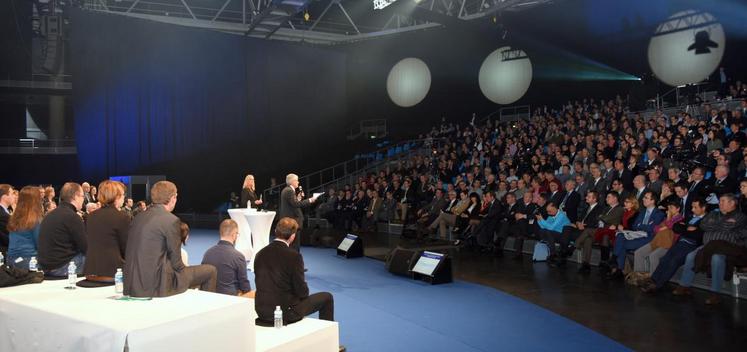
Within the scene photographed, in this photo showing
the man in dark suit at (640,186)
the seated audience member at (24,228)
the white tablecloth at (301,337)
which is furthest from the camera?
the man in dark suit at (640,186)

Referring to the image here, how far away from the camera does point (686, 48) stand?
13.5 meters

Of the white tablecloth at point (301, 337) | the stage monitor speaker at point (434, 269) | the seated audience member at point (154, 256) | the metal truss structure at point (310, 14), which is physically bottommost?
the stage monitor speaker at point (434, 269)

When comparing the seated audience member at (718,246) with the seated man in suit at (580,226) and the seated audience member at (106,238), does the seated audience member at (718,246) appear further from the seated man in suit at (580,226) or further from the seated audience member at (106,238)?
the seated audience member at (106,238)

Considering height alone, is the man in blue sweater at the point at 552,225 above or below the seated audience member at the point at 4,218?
below

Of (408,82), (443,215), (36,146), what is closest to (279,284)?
(443,215)

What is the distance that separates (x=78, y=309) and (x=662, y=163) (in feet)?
27.9

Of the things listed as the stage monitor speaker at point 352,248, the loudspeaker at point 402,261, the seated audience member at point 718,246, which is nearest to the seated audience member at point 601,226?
the seated audience member at point 718,246

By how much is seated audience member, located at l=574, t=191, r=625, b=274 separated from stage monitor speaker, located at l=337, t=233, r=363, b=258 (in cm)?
332

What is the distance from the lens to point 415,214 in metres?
11.9

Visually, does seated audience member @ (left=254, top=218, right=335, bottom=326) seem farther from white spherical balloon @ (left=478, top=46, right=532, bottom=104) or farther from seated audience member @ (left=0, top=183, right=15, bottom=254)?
white spherical balloon @ (left=478, top=46, right=532, bottom=104)

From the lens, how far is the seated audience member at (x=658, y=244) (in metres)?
6.37

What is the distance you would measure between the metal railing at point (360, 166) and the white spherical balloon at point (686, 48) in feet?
19.8

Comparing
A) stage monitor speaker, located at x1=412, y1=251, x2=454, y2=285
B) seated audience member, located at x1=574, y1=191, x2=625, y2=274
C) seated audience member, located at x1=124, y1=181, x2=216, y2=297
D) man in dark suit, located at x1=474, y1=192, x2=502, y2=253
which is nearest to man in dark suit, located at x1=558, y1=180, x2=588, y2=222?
seated audience member, located at x1=574, y1=191, x2=625, y2=274

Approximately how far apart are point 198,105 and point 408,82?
269 inches
